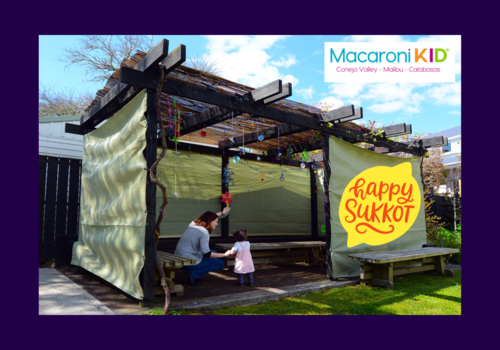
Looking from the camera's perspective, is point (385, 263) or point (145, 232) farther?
point (385, 263)

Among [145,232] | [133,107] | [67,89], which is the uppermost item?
[67,89]

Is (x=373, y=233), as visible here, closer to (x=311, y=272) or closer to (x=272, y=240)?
(x=311, y=272)

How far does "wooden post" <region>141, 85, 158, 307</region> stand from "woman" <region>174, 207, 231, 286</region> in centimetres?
73

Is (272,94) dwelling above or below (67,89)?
below

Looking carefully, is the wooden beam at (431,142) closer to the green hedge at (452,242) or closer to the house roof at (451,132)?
the green hedge at (452,242)

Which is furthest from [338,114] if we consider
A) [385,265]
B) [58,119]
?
[58,119]

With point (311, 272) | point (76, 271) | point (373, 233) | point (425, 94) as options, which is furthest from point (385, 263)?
point (425, 94)

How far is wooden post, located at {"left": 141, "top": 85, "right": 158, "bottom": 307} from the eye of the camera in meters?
3.58

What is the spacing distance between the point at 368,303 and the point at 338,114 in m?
2.80

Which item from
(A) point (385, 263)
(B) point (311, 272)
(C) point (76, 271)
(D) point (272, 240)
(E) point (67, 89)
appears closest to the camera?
(A) point (385, 263)

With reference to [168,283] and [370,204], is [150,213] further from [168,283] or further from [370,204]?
[370,204]

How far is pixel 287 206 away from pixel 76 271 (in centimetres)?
472

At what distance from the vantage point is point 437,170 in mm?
12766

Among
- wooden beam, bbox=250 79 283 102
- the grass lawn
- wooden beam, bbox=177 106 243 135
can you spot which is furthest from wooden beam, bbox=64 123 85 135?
the grass lawn
